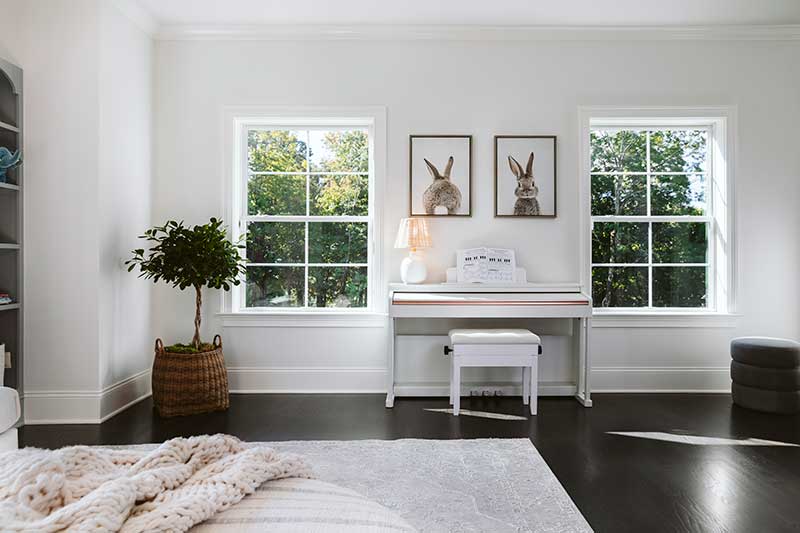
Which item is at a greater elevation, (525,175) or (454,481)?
(525,175)

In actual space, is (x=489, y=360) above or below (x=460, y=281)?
below

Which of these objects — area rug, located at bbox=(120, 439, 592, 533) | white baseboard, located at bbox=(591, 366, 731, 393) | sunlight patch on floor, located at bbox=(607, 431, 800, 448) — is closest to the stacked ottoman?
white baseboard, located at bbox=(591, 366, 731, 393)

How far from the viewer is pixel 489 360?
364cm

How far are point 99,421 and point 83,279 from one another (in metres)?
0.91

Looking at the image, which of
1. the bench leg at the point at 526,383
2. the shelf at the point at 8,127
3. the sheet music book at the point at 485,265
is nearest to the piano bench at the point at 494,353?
the bench leg at the point at 526,383

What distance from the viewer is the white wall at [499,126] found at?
167 inches

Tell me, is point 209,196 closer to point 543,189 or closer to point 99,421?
point 99,421

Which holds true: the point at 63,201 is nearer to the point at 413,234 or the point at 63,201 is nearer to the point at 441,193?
the point at 413,234

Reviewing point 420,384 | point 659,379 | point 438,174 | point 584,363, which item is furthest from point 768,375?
point 438,174

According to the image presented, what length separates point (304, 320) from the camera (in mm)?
4262

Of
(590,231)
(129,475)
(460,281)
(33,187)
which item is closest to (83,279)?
(33,187)

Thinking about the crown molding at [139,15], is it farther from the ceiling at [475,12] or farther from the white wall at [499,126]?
the white wall at [499,126]

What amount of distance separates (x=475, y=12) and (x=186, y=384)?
3.33m

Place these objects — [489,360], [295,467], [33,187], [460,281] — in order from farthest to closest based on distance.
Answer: [460,281] → [489,360] → [33,187] → [295,467]
